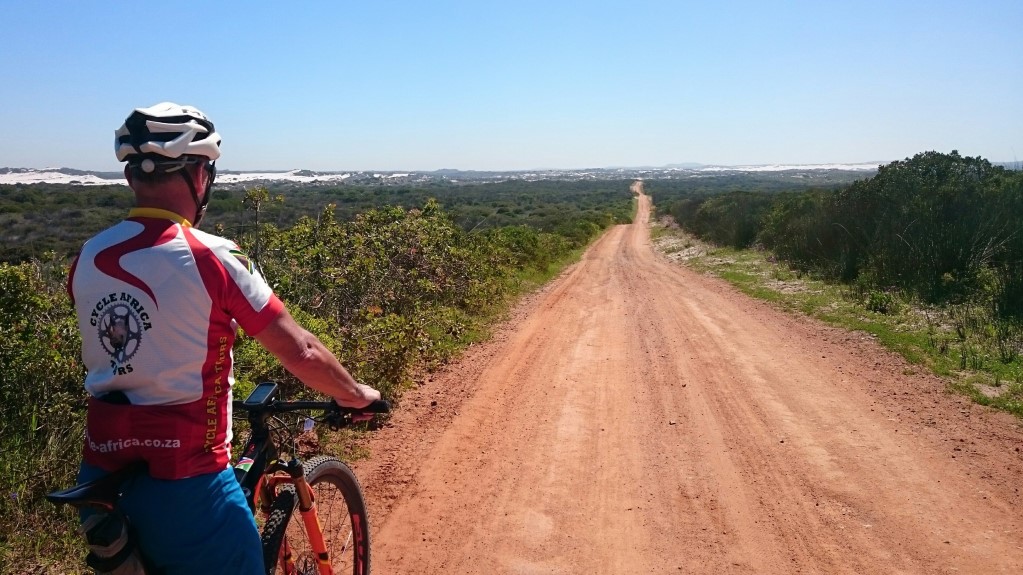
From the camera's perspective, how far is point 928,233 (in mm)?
12422

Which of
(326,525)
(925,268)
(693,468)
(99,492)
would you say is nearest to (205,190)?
(99,492)

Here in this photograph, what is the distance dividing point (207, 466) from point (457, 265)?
9690mm

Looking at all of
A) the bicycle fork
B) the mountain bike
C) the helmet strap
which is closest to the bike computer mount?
the mountain bike

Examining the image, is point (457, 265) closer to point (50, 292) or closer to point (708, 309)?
point (708, 309)

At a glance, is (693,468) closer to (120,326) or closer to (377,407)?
(377,407)

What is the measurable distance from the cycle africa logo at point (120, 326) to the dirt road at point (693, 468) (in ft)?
8.03

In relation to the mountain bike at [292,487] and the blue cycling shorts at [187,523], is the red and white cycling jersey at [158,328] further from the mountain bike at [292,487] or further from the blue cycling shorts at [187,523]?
the mountain bike at [292,487]

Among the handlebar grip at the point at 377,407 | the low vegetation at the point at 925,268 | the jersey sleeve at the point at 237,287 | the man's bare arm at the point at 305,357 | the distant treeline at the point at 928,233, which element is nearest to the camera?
the jersey sleeve at the point at 237,287

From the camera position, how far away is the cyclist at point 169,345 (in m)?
1.75

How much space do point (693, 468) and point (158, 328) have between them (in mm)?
A: 4330

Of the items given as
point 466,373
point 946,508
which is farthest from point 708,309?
point 946,508

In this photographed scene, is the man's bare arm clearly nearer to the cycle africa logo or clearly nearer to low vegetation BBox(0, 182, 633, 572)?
the cycle africa logo

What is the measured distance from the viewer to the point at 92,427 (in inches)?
72.0

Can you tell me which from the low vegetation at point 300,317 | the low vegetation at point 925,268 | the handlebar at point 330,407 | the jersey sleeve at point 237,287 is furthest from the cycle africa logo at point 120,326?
the low vegetation at point 925,268
